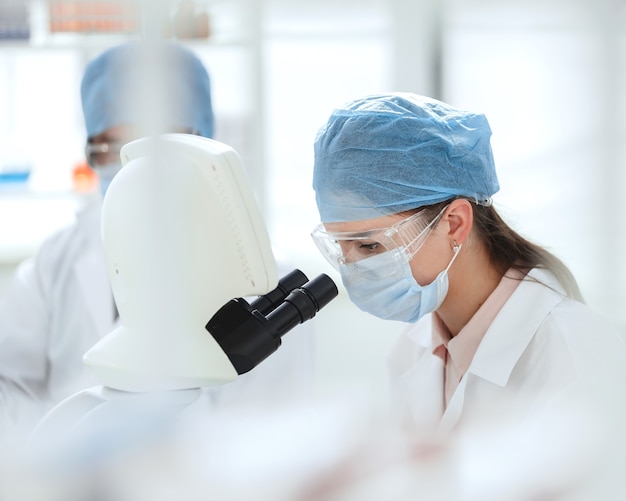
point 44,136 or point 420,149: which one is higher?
point 420,149

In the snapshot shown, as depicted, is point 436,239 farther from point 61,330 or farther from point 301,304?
point 61,330

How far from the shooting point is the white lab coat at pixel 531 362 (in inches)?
41.0

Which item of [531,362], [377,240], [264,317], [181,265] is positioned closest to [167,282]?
[181,265]

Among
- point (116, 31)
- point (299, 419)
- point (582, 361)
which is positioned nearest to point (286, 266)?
point (582, 361)

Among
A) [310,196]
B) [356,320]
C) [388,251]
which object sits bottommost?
[356,320]

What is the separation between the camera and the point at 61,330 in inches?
66.1

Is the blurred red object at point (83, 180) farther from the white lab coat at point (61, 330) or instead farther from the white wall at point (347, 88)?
the white lab coat at point (61, 330)

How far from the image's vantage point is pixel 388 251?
1.20 m

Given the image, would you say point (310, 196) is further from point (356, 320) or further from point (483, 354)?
point (483, 354)

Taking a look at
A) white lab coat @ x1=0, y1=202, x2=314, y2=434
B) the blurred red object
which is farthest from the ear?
the blurred red object

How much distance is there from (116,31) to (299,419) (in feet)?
8.66

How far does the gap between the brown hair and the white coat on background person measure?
17.0 inches

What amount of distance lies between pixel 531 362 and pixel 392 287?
0.81 ft

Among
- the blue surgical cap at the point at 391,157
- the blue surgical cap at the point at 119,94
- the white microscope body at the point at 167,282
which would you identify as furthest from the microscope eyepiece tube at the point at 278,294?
the blue surgical cap at the point at 119,94
